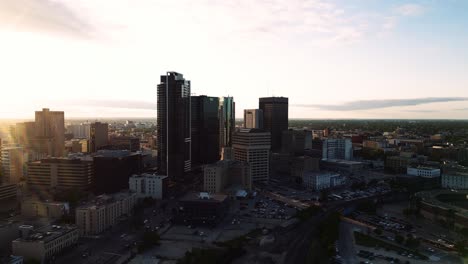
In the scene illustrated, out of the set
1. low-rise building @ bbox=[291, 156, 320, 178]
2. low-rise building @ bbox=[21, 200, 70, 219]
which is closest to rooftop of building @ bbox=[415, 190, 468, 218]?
low-rise building @ bbox=[291, 156, 320, 178]

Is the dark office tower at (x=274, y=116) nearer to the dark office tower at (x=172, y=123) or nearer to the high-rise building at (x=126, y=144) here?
the high-rise building at (x=126, y=144)

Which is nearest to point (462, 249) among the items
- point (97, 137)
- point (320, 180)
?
point (320, 180)

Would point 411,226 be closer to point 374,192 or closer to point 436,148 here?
point 374,192


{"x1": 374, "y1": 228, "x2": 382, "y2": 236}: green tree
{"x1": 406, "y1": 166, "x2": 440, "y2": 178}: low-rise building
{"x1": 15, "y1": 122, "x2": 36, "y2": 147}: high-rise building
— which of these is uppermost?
{"x1": 15, "y1": 122, "x2": 36, "y2": 147}: high-rise building

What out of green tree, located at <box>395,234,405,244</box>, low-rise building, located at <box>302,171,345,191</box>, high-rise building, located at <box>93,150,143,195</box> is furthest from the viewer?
low-rise building, located at <box>302,171,345,191</box>

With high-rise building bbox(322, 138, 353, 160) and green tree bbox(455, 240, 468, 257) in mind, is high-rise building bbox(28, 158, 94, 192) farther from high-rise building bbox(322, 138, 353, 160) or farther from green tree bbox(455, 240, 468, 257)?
high-rise building bbox(322, 138, 353, 160)

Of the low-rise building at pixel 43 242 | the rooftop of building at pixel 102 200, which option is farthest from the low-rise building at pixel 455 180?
the low-rise building at pixel 43 242

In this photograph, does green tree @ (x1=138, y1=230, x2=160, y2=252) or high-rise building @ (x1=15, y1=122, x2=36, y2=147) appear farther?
high-rise building @ (x1=15, y1=122, x2=36, y2=147)
